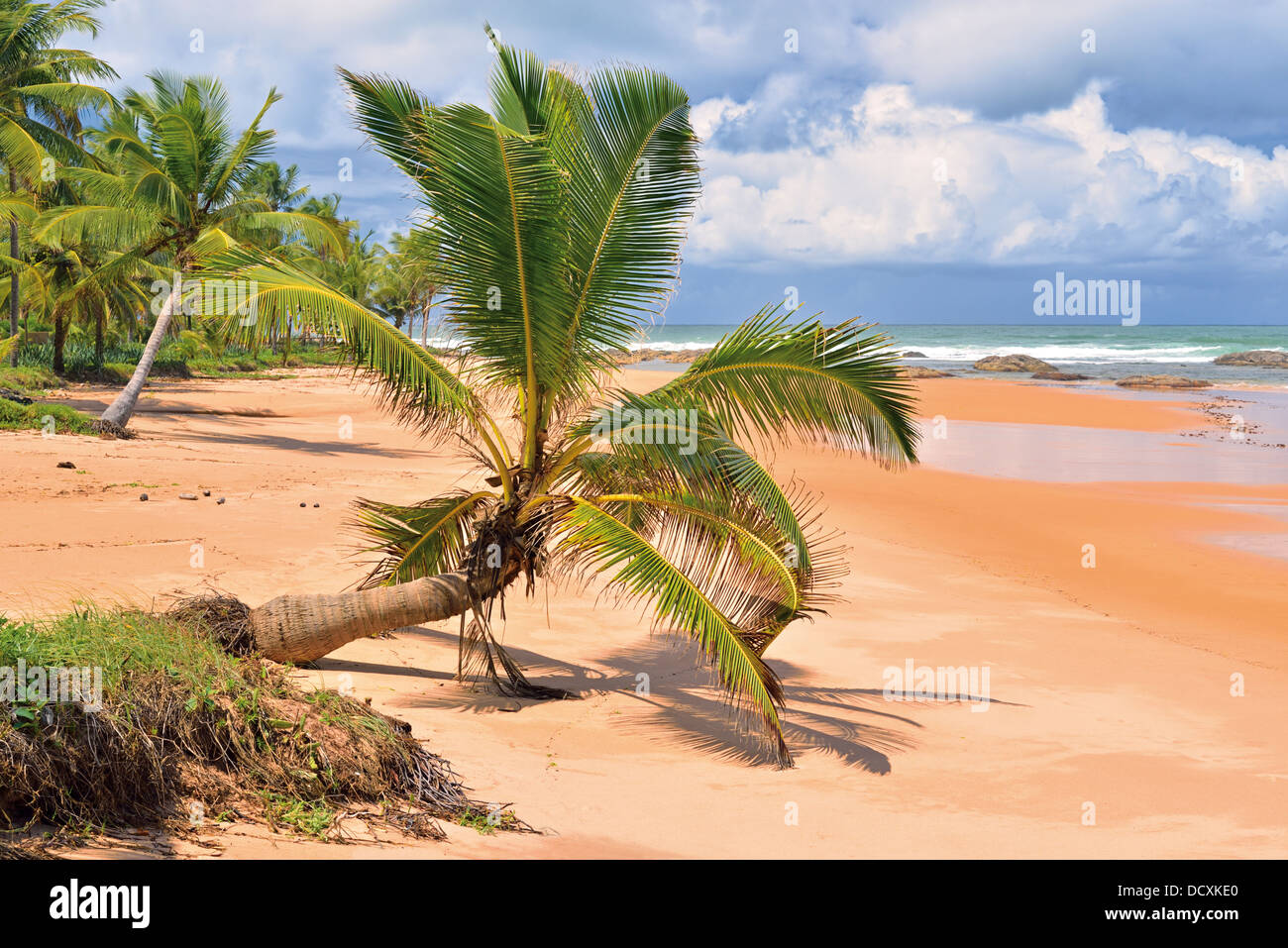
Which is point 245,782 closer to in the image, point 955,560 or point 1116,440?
point 955,560

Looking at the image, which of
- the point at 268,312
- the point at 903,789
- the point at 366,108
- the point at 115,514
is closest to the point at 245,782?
the point at 268,312

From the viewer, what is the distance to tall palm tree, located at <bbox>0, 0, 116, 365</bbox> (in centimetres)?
2339

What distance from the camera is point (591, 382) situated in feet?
23.7

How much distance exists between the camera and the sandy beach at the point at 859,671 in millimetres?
5488

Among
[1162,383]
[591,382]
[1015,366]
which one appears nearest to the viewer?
[591,382]

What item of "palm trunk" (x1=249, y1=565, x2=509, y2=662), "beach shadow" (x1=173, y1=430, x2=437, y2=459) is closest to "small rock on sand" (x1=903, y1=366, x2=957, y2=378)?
"beach shadow" (x1=173, y1=430, x2=437, y2=459)

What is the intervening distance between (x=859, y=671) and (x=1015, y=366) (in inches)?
2265

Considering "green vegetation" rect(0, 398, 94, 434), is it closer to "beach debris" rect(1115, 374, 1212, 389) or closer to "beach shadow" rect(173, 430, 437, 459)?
"beach shadow" rect(173, 430, 437, 459)

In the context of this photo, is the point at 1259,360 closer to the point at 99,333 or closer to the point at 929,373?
the point at 929,373

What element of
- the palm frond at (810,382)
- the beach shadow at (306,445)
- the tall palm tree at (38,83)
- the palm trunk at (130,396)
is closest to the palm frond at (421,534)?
the palm frond at (810,382)

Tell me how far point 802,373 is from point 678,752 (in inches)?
104

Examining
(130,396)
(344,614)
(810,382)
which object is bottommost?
(344,614)

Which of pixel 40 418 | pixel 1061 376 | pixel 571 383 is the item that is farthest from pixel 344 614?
pixel 1061 376
